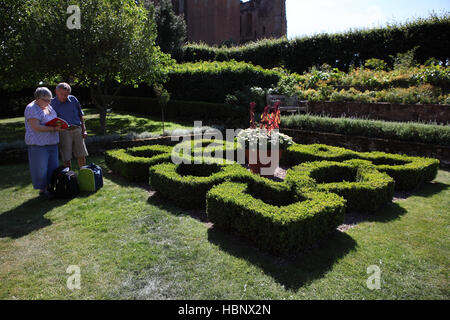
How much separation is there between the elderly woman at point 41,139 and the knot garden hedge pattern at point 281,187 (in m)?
1.49

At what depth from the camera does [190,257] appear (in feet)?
11.7

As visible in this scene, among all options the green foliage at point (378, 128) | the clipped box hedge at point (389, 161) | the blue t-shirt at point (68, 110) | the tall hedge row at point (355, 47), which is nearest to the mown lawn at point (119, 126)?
the blue t-shirt at point (68, 110)

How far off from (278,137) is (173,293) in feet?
14.6

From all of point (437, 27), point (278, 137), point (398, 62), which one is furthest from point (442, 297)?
point (437, 27)

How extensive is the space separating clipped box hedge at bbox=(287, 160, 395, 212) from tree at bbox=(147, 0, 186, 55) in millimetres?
21597

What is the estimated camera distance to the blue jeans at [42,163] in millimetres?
5207

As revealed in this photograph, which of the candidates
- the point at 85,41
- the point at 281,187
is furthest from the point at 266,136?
the point at 85,41

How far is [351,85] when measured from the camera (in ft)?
44.9

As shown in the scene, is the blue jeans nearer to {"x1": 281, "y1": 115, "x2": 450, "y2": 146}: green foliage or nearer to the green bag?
the green bag

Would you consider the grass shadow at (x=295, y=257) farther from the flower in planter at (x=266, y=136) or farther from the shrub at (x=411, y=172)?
the flower in planter at (x=266, y=136)

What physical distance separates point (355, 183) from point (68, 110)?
5.76 meters

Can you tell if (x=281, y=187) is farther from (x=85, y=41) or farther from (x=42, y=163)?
(x=85, y=41)

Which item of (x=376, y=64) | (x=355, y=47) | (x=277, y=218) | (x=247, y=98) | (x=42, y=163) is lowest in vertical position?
(x=277, y=218)
